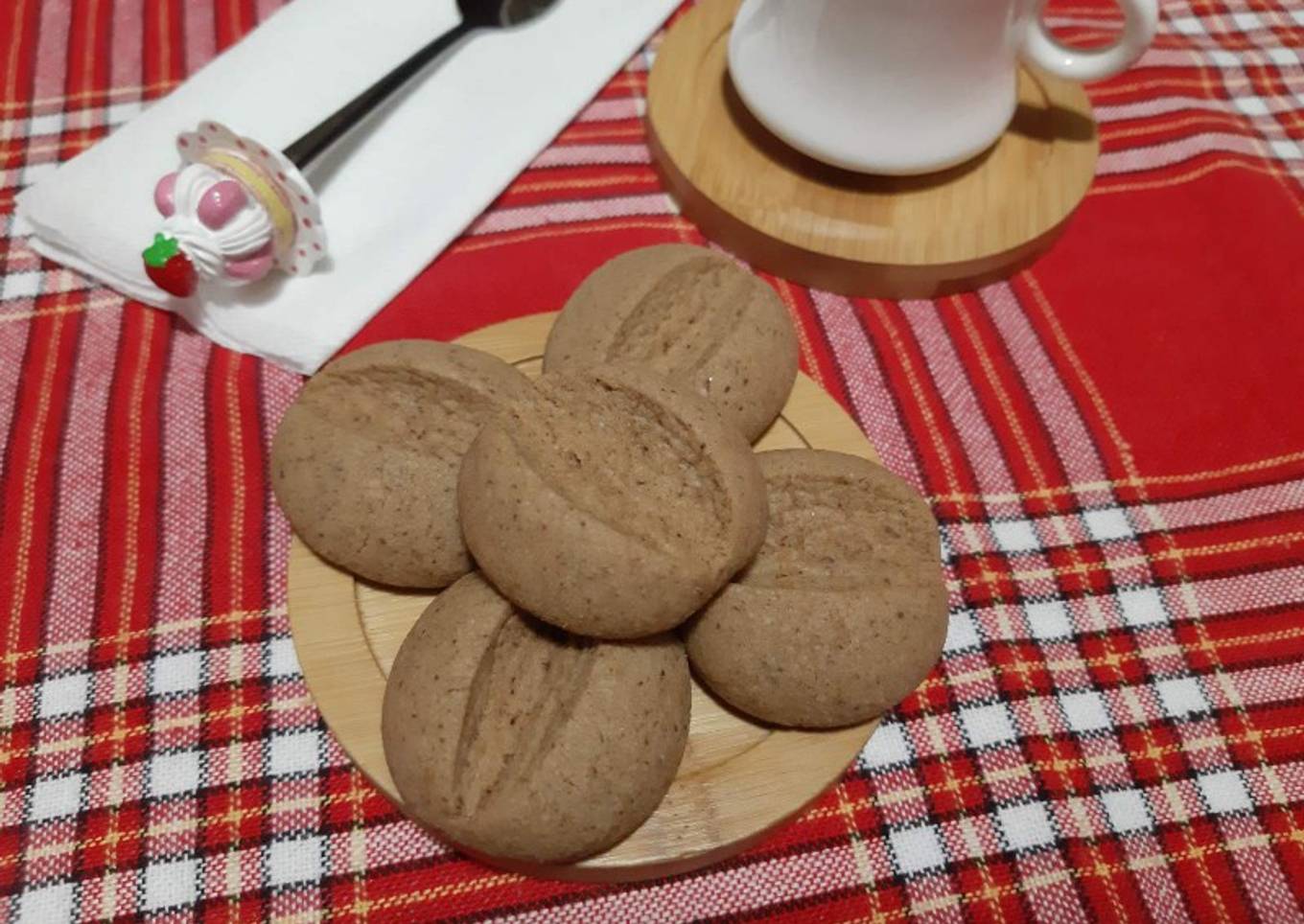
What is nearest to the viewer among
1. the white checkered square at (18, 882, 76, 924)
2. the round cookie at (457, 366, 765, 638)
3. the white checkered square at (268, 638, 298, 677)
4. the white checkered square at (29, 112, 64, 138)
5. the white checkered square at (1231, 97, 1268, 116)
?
the round cookie at (457, 366, 765, 638)

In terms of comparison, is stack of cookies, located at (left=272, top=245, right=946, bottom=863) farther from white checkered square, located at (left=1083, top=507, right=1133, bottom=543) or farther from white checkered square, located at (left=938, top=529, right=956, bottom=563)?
white checkered square, located at (left=1083, top=507, right=1133, bottom=543)

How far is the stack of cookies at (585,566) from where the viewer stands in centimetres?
59

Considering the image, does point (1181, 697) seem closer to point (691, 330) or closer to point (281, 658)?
point (691, 330)

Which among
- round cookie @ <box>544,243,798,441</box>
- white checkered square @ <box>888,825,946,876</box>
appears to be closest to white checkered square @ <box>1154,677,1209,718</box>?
white checkered square @ <box>888,825,946,876</box>

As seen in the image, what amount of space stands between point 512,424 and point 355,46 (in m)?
0.72

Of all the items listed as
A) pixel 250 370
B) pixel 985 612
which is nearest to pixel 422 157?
pixel 250 370

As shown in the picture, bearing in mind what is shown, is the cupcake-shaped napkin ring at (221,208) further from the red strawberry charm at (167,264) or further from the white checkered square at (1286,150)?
the white checkered square at (1286,150)

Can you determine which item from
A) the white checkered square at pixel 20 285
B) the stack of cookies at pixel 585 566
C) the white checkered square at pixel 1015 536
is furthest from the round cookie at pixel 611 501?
the white checkered square at pixel 20 285

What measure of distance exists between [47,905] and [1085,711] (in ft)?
2.74

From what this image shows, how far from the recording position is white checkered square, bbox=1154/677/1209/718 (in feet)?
2.70

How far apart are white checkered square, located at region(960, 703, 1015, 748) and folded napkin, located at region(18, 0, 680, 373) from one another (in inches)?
26.9

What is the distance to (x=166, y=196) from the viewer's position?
35.6 inches

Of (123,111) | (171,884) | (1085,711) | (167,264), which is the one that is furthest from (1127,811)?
(123,111)

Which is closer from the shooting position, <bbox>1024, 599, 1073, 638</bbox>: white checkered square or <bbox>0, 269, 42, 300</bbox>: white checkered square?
<bbox>1024, 599, 1073, 638</bbox>: white checkered square
